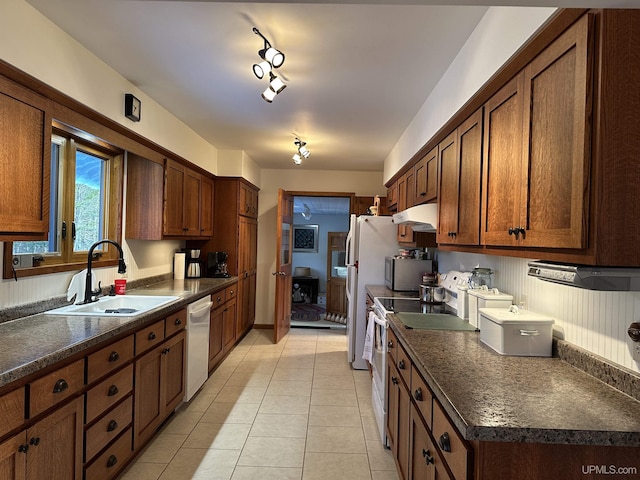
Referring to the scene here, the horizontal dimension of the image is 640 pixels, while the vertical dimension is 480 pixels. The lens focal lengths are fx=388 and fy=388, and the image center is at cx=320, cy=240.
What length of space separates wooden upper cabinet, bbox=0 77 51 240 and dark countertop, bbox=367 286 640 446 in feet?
6.17

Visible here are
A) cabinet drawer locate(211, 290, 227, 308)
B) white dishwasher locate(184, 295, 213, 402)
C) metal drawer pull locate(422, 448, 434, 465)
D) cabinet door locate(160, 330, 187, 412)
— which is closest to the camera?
metal drawer pull locate(422, 448, 434, 465)

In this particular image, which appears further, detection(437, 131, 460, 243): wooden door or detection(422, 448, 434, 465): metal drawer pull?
detection(437, 131, 460, 243): wooden door

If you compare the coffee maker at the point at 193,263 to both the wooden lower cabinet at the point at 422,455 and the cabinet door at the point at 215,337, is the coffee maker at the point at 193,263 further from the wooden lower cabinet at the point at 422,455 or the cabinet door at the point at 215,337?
the wooden lower cabinet at the point at 422,455

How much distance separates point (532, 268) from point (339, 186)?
4.60 metres

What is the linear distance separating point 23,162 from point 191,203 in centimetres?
232

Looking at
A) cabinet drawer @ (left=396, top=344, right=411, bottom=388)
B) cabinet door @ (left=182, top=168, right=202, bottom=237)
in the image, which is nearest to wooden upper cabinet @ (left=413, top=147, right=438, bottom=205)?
cabinet drawer @ (left=396, top=344, right=411, bottom=388)

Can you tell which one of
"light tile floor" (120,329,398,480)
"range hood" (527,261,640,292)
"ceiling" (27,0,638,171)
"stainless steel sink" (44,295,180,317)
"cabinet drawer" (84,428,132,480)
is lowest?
"light tile floor" (120,329,398,480)

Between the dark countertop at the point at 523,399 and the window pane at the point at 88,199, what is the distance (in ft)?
8.23

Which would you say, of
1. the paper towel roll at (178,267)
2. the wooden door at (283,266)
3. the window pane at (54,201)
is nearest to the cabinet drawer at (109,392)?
the window pane at (54,201)

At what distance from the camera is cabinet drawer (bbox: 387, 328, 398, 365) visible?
2295mm

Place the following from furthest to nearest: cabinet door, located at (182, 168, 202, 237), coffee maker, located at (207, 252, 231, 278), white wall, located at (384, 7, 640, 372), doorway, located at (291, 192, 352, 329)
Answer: doorway, located at (291, 192, 352, 329), coffee maker, located at (207, 252, 231, 278), cabinet door, located at (182, 168, 202, 237), white wall, located at (384, 7, 640, 372)

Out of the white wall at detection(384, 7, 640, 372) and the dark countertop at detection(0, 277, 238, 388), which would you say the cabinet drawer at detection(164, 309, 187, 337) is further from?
the white wall at detection(384, 7, 640, 372)

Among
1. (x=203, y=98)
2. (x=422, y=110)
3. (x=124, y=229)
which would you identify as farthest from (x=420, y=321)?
(x=124, y=229)

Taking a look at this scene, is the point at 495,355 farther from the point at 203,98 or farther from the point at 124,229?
the point at 124,229
